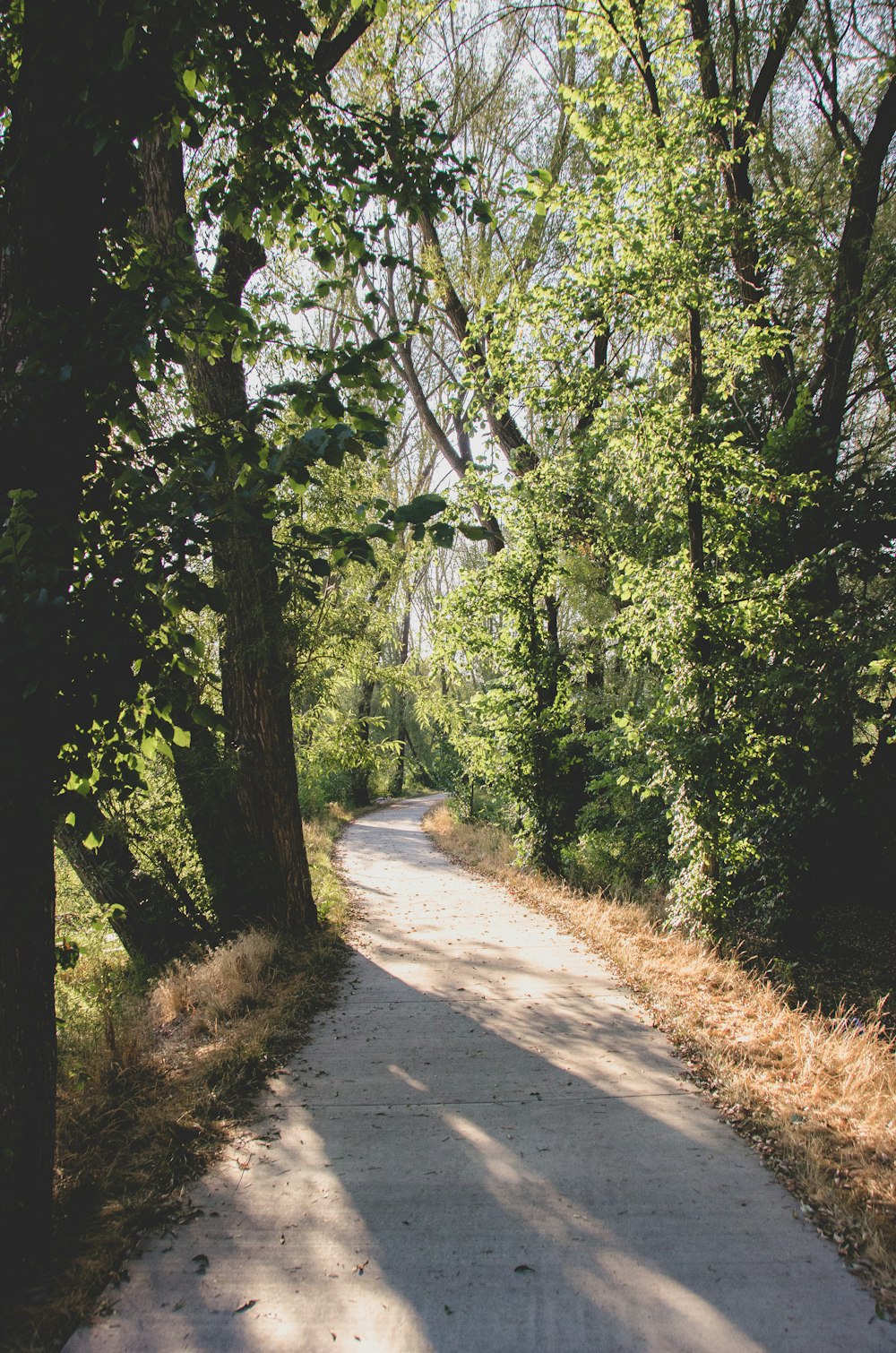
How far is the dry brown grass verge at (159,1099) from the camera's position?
2740mm

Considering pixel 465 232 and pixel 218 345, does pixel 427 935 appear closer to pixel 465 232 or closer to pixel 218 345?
pixel 218 345

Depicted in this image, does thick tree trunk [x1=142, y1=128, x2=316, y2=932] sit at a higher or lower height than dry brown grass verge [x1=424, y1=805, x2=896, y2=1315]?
higher

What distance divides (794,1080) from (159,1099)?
3527 mm

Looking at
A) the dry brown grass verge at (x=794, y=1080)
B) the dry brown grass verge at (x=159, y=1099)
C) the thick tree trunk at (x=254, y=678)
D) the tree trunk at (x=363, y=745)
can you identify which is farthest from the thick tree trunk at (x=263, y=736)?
the dry brown grass verge at (x=794, y=1080)

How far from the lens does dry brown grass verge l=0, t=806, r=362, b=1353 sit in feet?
8.99

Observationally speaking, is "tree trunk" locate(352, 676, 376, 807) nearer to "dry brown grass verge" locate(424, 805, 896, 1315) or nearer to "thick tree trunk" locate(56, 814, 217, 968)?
"thick tree trunk" locate(56, 814, 217, 968)

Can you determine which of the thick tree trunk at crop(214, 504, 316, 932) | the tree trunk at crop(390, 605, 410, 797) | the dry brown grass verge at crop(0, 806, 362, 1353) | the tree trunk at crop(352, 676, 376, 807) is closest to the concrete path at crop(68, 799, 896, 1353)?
the dry brown grass verge at crop(0, 806, 362, 1353)

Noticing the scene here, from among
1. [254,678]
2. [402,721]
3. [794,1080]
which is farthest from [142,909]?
[402,721]

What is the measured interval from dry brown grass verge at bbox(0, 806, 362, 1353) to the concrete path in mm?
127

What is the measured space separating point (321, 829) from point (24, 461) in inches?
649

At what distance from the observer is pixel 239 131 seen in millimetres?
3430

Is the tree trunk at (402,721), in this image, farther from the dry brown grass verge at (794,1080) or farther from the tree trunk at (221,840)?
the dry brown grass verge at (794,1080)

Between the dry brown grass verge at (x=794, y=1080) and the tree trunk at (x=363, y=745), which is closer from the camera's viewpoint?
the dry brown grass verge at (x=794, y=1080)

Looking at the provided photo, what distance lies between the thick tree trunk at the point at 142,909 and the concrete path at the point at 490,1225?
117 inches
